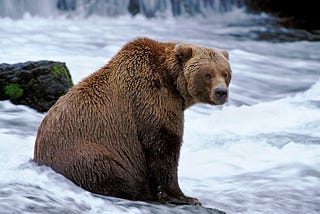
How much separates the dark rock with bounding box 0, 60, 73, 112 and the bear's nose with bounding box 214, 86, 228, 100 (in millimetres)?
3177

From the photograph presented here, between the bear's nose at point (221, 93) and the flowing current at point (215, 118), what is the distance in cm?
77

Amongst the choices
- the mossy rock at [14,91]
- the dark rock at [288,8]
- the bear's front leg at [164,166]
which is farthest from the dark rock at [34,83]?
the dark rock at [288,8]

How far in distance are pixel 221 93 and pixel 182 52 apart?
416 mm

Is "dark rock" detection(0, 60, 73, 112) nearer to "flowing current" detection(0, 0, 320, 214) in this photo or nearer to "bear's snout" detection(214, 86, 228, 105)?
"flowing current" detection(0, 0, 320, 214)

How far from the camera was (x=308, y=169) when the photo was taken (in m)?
6.73

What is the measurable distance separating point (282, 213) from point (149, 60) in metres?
1.49

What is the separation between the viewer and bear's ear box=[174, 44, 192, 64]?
5.16 m

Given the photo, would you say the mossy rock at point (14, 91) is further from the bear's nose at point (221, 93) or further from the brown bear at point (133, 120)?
the bear's nose at point (221, 93)

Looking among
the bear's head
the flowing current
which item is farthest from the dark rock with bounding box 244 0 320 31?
the bear's head

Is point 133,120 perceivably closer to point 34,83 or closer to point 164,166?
point 164,166

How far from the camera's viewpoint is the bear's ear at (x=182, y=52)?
516cm

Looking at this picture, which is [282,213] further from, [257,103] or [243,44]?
[243,44]

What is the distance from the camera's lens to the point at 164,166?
16.3 feet

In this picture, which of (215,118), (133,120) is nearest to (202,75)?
(133,120)
